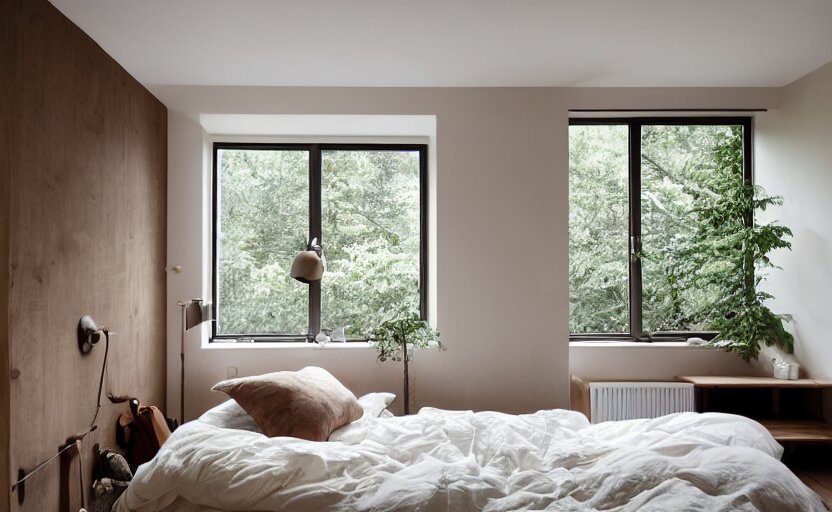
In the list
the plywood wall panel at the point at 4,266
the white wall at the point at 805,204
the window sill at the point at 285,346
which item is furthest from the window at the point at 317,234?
the white wall at the point at 805,204

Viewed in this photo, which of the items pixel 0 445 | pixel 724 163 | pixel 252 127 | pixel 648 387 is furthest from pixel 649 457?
pixel 252 127

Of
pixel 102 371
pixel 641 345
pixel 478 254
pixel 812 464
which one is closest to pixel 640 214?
pixel 641 345

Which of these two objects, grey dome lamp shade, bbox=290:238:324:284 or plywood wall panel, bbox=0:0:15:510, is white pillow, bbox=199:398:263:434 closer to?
plywood wall panel, bbox=0:0:15:510

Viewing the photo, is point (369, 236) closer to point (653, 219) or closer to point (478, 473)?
point (653, 219)

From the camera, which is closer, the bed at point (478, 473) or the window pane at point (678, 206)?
the bed at point (478, 473)

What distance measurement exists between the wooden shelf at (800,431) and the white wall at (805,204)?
12.6 inches

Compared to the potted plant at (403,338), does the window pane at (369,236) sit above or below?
above

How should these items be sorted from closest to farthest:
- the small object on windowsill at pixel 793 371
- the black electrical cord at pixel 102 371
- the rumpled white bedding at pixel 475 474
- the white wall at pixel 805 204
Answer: the rumpled white bedding at pixel 475 474 < the black electrical cord at pixel 102 371 < the white wall at pixel 805 204 < the small object on windowsill at pixel 793 371

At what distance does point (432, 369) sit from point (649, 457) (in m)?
2.00

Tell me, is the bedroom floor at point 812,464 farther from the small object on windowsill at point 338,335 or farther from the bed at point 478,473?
the small object on windowsill at point 338,335

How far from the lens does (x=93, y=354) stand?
9.45 feet

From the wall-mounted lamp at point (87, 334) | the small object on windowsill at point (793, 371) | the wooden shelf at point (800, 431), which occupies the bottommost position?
the wooden shelf at point (800, 431)

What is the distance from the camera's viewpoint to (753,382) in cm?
371

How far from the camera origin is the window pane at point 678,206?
4.32 meters
